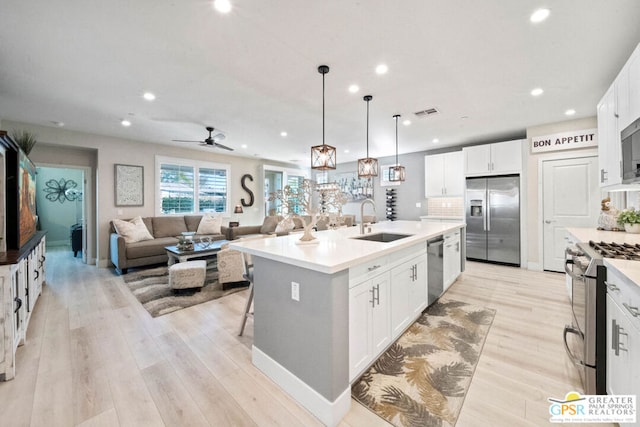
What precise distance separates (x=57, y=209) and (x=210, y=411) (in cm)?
990

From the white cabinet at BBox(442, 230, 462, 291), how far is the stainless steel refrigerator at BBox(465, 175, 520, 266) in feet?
5.21

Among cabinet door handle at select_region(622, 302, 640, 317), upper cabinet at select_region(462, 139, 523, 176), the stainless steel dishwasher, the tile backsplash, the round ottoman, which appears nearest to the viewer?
cabinet door handle at select_region(622, 302, 640, 317)

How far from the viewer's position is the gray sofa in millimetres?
4449

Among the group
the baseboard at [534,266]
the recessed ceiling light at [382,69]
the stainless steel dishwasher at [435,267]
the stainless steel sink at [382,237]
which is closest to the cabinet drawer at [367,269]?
the stainless steel sink at [382,237]

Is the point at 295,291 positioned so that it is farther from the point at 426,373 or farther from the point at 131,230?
the point at 131,230

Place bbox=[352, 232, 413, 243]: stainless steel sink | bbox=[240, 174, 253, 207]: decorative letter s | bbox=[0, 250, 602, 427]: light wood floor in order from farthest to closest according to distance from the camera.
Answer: bbox=[240, 174, 253, 207]: decorative letter s, bbox=[352, 232, 413, 243]: stainless steel sink, bbox=[0, 250, 602, 427]: light wood floor

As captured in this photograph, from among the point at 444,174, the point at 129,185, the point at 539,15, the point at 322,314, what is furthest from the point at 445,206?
the point at 129,185

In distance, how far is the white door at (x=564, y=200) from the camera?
407cm

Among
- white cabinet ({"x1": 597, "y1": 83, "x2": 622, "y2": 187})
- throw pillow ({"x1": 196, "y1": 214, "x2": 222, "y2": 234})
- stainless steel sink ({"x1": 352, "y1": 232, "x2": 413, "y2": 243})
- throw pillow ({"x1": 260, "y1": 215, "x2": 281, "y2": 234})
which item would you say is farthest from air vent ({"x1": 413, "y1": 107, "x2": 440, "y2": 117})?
throw pillow ({"x1": 196, "y1": 214, "x2": 222, "y2": 234})

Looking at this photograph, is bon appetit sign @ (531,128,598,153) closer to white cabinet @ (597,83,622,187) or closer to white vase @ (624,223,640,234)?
white cabinet @ (597,83,622,187)

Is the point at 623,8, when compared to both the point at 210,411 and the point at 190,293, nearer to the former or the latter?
the point at 210,411

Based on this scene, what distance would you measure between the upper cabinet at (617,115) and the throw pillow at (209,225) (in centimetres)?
654

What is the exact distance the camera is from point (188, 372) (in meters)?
1.90

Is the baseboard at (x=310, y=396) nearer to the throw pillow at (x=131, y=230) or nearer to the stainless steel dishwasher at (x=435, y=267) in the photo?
the stainless steel dishwasher at (x=435, y=267)
